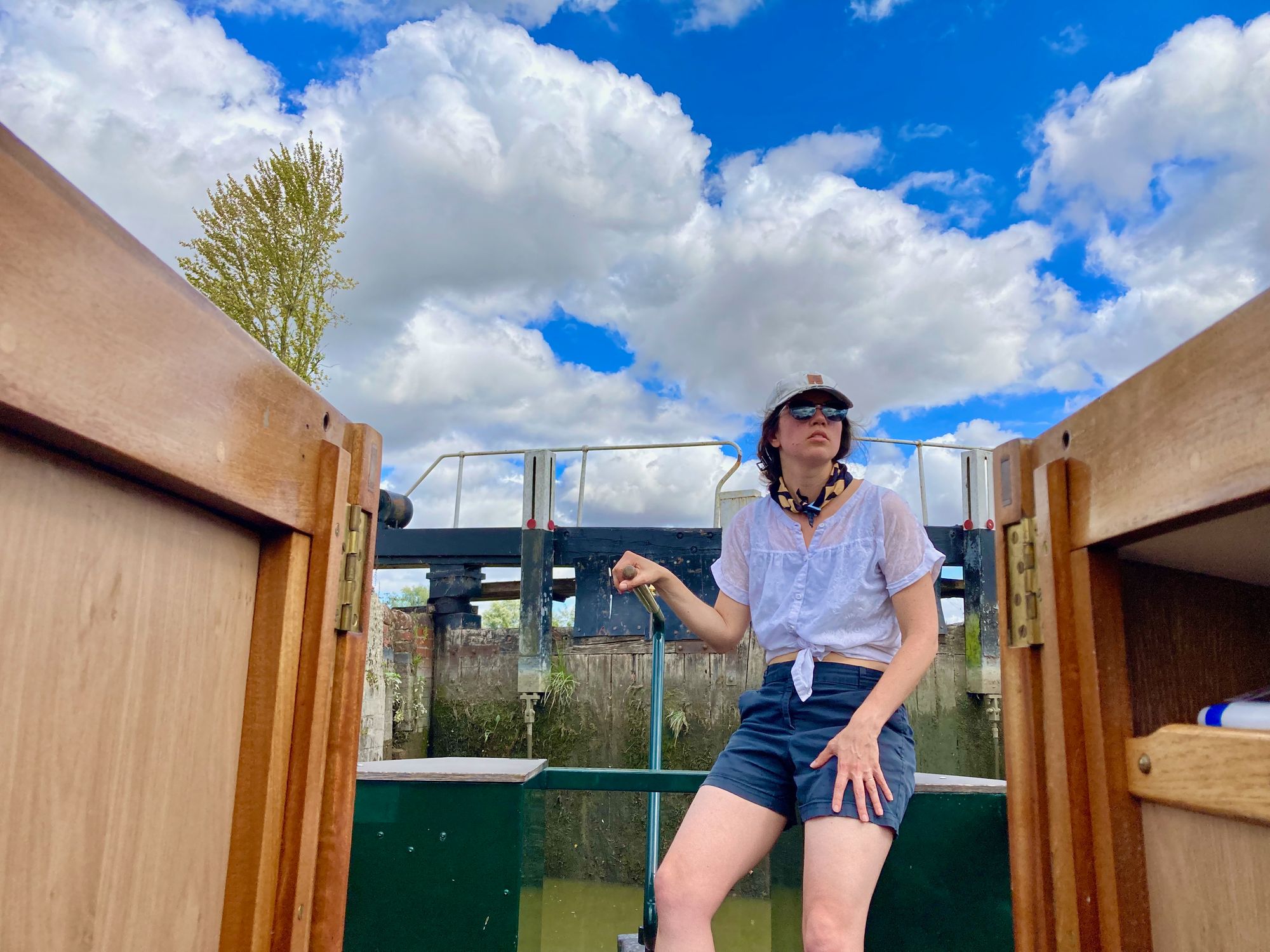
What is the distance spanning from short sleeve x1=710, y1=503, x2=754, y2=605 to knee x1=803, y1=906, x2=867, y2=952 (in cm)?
73

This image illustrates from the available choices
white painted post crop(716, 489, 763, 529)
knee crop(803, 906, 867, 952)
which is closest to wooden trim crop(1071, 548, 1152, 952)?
knee crop(803, 906, 867, 952)

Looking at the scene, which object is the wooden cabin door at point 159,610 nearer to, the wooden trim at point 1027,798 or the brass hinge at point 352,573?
the brass hinge at point 352,573

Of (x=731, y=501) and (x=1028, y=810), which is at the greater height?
(x=731, y=501)

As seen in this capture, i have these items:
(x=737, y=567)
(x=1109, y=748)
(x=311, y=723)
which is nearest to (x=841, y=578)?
(x=737, y=567)

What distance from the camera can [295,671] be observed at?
1.07 meters

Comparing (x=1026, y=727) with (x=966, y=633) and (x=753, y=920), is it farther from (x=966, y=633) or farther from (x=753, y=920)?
(x=966, y=633)

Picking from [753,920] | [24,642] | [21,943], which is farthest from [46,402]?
[753,920]

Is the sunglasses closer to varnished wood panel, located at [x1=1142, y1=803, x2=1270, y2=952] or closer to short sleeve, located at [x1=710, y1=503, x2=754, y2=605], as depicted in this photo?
short sleeve, located at [x1=710, y1=503, x2=754, y2=605]

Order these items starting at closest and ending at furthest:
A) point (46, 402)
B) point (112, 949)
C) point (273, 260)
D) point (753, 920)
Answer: point (46, 402)
point (112, 949)
point (753, 920)
point (273, 260)

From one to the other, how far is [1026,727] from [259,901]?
888 millimetres

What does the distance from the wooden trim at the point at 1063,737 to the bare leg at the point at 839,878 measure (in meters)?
0.39

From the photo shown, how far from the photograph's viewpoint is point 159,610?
34.1 inches

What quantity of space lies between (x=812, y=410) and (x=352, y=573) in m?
1.07

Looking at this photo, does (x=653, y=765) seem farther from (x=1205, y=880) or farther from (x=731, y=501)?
(x=731, y=501)
